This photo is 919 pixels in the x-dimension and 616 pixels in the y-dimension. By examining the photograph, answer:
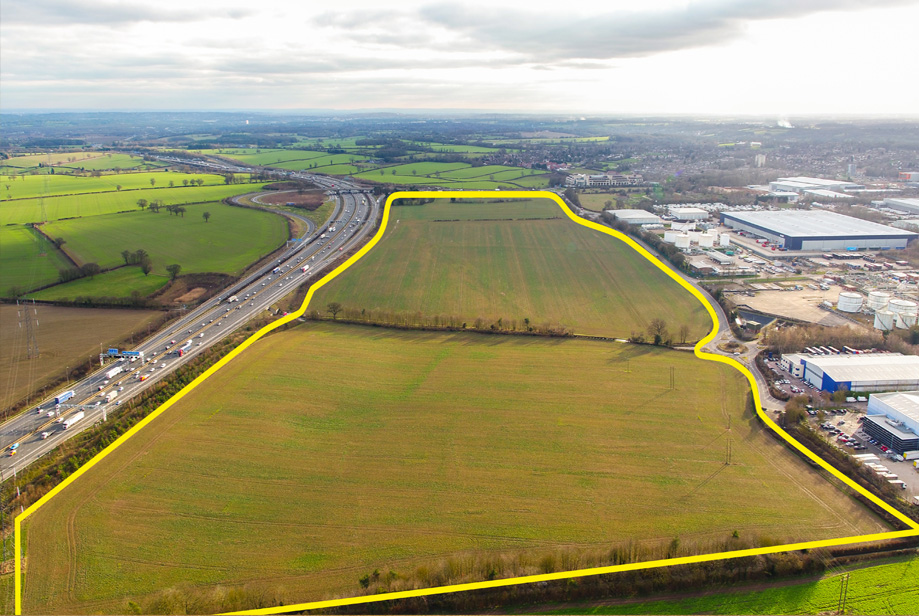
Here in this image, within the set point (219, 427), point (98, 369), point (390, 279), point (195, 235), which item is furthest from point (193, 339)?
point (195, 235)

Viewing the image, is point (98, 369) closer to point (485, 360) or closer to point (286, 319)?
point (286, 319)

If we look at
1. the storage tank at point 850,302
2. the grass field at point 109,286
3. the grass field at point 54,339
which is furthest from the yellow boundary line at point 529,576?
the grass field at point 109,286

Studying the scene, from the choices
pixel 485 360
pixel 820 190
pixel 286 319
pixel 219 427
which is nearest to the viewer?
pixel 219 427

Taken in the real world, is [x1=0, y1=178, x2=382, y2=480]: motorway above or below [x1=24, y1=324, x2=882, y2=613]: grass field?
above

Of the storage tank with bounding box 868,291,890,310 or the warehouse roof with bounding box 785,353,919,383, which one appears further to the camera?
the storage tank with bounding box 868,291,890,310

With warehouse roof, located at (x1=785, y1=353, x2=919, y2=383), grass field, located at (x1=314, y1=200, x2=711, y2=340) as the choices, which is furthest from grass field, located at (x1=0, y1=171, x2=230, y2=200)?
warehouse roof, located at (x1=785, y1=353, x2=919, y2=383)

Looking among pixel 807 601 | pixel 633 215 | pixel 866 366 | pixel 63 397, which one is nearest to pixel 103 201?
pixel 63 397

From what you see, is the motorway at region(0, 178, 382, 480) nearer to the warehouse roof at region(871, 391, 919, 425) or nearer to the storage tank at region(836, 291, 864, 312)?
the warehouse roof at region(871, 391, 919, 425)
